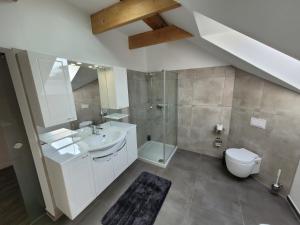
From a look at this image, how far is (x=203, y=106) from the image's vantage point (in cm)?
271

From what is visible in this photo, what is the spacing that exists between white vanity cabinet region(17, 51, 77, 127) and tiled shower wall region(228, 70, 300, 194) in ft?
8.80

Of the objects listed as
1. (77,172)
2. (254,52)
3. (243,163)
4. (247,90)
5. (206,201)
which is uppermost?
(254,52)

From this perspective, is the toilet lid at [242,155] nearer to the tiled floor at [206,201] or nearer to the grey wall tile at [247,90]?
the tiled floor at [206,201]

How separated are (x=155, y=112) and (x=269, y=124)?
2114mm

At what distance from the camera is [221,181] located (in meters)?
2.12

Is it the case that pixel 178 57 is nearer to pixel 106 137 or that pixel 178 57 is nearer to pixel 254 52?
pixel 254 52

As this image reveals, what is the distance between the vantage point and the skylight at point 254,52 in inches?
56.4

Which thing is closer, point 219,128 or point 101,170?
point 101,170

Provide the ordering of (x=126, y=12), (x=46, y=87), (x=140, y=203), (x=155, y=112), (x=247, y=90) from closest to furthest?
(x=46, y=87)
(x=126, y=12)
(x=140, y=203)
(x=247, y=90)
(x=155, y=112)

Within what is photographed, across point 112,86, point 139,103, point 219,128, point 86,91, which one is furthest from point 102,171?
point 219,128

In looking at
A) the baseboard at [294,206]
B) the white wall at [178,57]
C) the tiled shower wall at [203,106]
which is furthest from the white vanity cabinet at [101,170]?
the baseboard at [294,206]

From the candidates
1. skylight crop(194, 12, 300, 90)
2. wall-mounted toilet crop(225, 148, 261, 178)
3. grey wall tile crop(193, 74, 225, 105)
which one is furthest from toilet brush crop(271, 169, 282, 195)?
grey wall tile crop(193, 74, 225, 105)

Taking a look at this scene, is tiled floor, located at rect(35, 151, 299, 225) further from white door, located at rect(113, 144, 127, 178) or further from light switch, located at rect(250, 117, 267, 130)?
light switch, located at rect(250, 117, 267, 130)

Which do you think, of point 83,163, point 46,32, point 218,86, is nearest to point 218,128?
point 218,86
